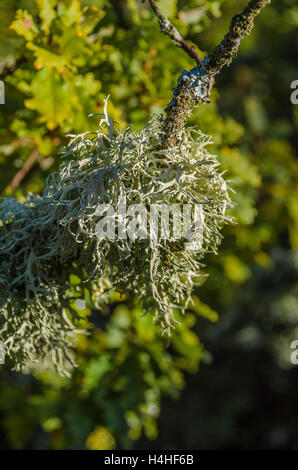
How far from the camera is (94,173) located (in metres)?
0.55

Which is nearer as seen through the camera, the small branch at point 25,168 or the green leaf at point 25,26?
the green leaf at point 25,26

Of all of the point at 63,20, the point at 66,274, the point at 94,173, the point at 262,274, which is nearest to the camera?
the point at 94,173

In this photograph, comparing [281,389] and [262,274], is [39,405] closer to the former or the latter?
[262,274]

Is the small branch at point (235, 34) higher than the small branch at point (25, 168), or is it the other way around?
the small branch at point (25, 168)

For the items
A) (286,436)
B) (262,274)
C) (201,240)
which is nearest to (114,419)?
(201,240)

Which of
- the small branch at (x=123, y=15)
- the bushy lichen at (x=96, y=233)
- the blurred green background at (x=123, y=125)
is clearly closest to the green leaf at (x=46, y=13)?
the blurred green background at (x=123, y=125)

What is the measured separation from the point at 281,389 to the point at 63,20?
269cm

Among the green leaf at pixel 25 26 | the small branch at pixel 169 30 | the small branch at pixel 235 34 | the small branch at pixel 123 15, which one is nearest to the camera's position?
Answer: the small branch at pixel 235 34

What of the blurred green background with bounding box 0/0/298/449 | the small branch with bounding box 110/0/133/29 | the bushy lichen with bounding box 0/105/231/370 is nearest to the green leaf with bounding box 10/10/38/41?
the blurred green background with bounding box 0/0/298/449

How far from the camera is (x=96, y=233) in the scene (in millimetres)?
531

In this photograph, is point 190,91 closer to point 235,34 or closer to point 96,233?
point 235,34

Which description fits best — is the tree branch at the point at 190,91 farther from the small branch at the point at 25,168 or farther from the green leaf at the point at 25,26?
the small branch at the point at 25,168

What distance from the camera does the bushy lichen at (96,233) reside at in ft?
1.77

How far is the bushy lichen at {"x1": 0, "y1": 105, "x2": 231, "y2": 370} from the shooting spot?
541 mm
